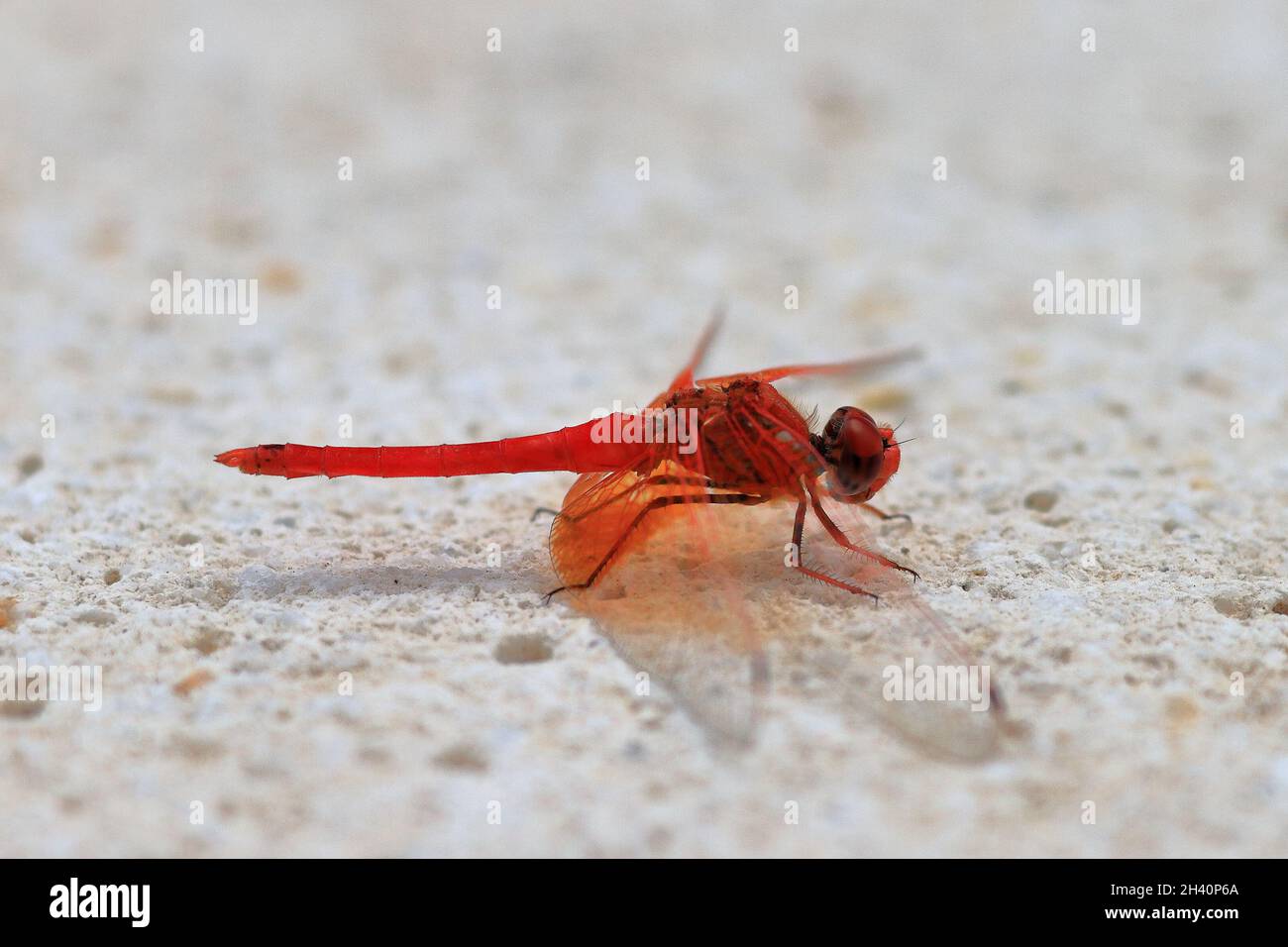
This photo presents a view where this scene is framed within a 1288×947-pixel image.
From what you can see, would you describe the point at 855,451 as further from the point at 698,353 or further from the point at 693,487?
the point at 698,353

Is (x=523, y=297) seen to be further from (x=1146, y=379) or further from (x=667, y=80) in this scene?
(x=1146, y=379)

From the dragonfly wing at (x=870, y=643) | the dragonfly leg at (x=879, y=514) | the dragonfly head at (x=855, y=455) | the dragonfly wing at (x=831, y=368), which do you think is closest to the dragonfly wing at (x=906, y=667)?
the dragonfly wing at (x=870, y=643)

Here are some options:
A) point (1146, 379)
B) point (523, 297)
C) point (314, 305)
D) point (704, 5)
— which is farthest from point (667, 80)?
point (1146, 379)

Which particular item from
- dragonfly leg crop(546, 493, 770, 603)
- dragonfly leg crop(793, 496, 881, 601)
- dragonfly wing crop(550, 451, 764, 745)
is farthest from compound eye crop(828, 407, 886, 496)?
dragonfly wing crop(550, 451, 764, 745)

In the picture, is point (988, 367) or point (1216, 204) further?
point (1216, 204)

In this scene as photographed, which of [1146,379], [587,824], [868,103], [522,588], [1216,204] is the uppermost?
[868,103]

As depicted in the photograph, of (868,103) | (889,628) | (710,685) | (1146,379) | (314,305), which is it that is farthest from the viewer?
(868,103)

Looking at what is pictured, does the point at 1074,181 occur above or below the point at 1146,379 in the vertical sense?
above
